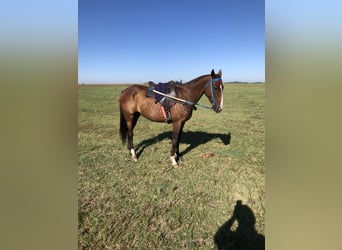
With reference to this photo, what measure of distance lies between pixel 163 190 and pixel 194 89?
2078 mm

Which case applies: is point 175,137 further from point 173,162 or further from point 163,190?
point 163,190

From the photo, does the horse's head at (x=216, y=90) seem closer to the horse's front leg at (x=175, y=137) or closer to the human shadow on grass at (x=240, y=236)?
the horse's front leg at (x=175, y=137)

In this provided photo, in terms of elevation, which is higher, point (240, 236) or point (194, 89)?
point (194, 89)

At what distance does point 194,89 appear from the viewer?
4590 millimetres

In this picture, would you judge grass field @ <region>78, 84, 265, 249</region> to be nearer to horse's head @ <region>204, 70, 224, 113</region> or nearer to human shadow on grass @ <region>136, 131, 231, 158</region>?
human shadow on grass @ <region>136, 131, 231, 158</region>

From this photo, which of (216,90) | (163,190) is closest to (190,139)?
(216,90)

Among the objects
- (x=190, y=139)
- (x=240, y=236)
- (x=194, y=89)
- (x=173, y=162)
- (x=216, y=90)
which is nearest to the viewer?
(x=240, y=236)

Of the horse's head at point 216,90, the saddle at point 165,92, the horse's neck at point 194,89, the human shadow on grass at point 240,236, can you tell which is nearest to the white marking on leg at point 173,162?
the saddle at point 165,92

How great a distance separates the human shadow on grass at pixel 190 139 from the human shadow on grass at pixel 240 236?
265 centimetres
